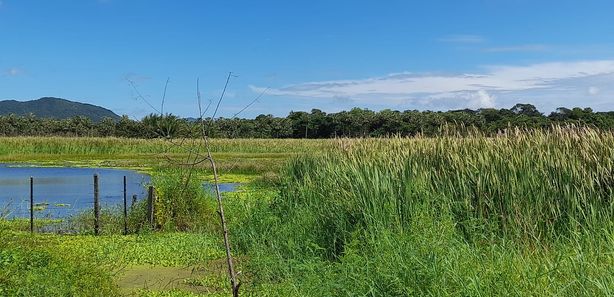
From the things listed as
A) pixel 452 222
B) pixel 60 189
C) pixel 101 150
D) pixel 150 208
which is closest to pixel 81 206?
pixel 60 189

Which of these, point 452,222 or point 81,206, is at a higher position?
point 452,222

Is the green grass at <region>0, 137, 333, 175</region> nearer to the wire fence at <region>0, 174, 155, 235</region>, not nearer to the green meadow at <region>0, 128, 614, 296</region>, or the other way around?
the wire fence at <region>0, 174, 155, 235</region>

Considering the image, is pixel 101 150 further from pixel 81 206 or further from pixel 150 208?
pixel 150 208

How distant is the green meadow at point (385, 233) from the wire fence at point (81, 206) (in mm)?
183

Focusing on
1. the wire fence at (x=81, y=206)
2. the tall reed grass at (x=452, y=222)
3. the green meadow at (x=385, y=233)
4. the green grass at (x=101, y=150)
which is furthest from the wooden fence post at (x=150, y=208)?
the green grass at (x=101, y=150)

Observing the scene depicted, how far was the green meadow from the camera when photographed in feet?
16.9

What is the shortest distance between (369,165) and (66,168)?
29504mm

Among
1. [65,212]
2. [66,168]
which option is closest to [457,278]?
[65,212]

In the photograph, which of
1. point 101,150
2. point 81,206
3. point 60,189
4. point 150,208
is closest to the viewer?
point 150,208

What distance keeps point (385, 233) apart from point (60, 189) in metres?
20.3

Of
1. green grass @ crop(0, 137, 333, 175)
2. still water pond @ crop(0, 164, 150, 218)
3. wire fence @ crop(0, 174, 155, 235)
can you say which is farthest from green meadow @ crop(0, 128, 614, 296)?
green grass @ crop(0, 137, 333, 175)

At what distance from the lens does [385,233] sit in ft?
20.5

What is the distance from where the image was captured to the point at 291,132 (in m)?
87.3

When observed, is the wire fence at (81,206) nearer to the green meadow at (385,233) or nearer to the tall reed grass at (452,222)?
the green meadow at (385,233)
